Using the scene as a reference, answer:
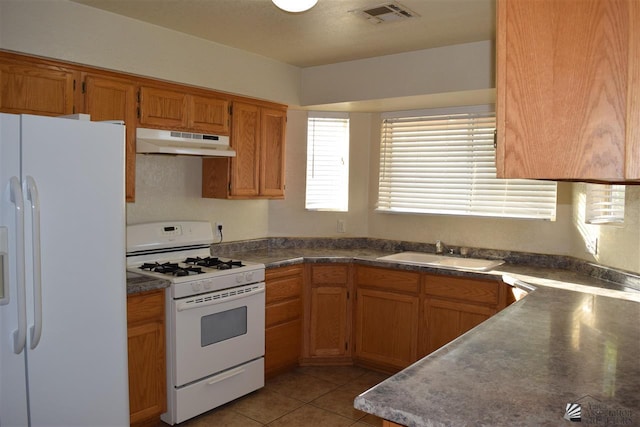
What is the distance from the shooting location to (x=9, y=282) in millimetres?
2021

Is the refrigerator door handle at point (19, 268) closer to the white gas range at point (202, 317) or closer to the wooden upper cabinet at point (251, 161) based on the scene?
the white gas range at point (202, 317)

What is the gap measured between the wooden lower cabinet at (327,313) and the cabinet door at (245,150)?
0.79 meters

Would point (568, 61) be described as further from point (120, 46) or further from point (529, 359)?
point (120, 46)

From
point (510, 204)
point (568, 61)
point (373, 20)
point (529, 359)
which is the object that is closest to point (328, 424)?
point (529, 359)

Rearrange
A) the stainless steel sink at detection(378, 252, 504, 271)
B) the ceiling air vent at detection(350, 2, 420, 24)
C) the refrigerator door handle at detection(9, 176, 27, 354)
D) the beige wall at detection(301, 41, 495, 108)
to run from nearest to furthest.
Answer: the refrigerator door handle at detection(9, 176, 27, 354) → the ceiling air vent at detection(350, 2, 420, 24) → the beige wall at detection(301, 41, 495, 108) → the stainless steel sink at detection(378, 252, 504, 271)

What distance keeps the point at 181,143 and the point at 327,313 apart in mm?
1720

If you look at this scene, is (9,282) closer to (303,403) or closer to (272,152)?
(303,403)

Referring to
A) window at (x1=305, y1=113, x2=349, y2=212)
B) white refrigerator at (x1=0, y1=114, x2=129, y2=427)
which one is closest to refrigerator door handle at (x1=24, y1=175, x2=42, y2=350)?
white refrigerator at (x1=0, y1=114, x2=129, y2=427)

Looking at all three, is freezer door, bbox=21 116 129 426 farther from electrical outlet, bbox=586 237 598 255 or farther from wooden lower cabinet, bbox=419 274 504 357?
electrical outlet, bbox=586 237 598 255

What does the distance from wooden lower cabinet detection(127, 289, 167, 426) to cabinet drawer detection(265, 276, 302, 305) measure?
2.91 ft

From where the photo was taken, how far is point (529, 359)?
5.18ft

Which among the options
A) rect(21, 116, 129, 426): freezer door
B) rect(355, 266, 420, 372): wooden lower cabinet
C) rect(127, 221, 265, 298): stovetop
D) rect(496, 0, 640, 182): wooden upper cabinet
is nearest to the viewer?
rect(496, 0, 640, 182): wooden upper cabinet

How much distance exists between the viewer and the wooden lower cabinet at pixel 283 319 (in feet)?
12.1

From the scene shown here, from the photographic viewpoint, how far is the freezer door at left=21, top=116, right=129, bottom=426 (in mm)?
2139
